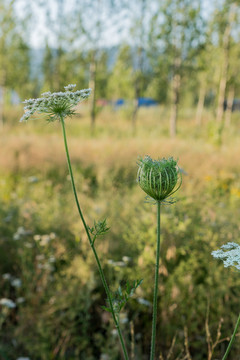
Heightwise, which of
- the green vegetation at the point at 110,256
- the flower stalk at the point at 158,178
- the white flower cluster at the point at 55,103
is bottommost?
the green vegetation at the point at 110,256

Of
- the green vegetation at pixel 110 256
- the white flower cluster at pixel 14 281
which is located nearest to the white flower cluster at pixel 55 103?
the green vegetation at pixel 110 256

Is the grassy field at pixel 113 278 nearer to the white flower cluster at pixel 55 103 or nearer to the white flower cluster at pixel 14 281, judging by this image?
the white flower cluster at pixel 14 281

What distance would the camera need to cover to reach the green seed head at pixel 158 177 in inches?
39.7

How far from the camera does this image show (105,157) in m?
7.50

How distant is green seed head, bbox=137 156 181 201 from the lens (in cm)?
101

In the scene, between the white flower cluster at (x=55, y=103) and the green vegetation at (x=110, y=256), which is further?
the green vegetation at (x=110, y=256)

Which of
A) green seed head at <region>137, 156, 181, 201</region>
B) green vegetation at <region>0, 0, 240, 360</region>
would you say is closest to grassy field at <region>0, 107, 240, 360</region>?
green vegetation at <region>0, 0, 240, 360</region>

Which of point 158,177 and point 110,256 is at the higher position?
point 158,177

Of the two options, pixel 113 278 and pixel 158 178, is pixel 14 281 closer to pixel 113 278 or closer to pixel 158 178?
pixel 113 278

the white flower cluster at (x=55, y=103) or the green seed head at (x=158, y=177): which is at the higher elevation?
the white flower cluster at (x=55, y=103)

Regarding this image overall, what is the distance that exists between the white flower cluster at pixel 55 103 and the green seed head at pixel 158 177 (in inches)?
10.8

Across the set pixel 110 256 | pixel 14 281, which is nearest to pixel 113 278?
pixel 110 256

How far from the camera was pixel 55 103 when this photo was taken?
3.36ft

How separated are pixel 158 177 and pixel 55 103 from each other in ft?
1.23
